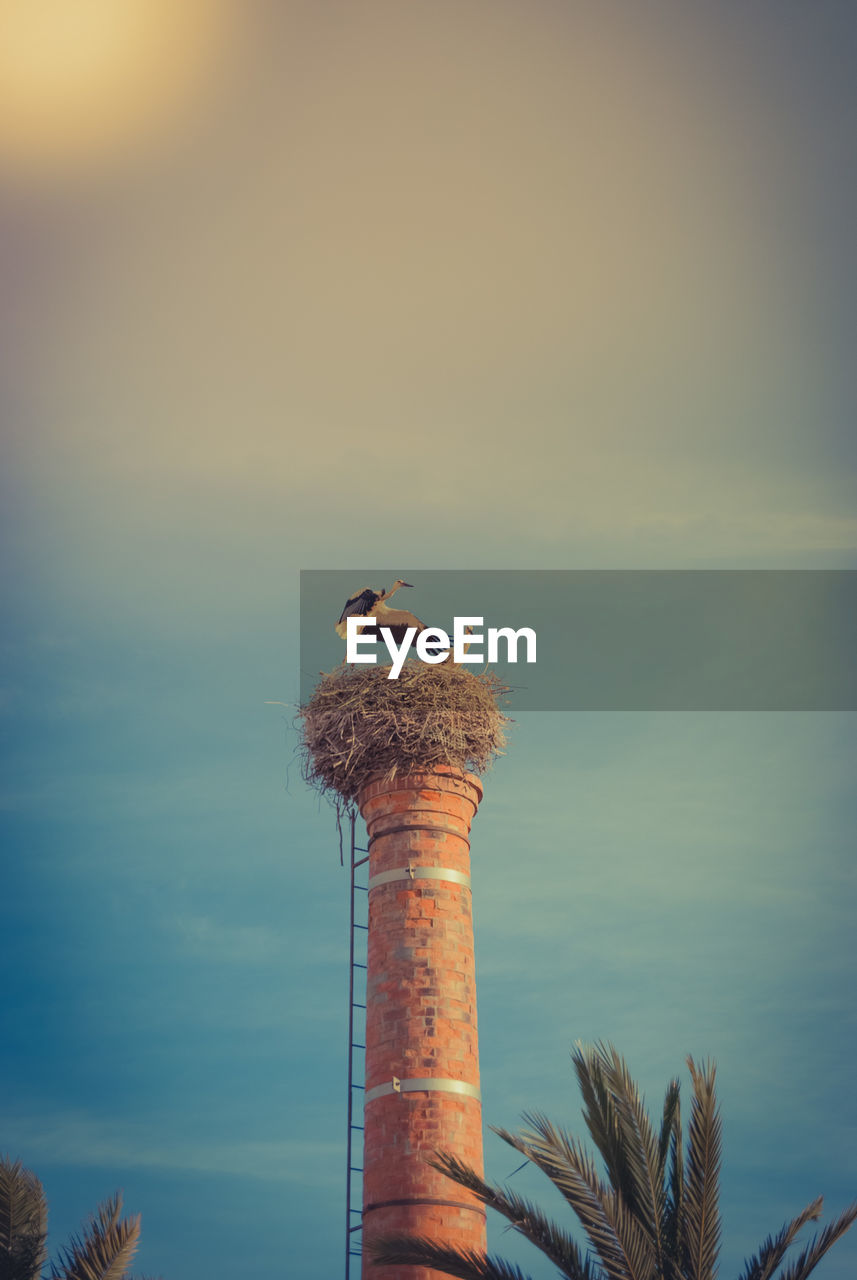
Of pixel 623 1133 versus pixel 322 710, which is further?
pixel 322 710

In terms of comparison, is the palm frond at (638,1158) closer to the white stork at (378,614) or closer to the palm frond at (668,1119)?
the palm frond at (668,1119)

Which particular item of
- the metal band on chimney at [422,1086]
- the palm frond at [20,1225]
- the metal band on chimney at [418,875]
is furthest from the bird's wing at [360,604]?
the palm frond at [20,1225]

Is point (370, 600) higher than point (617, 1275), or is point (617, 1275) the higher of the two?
point (370, 600)

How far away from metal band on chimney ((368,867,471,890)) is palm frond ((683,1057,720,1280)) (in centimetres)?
527

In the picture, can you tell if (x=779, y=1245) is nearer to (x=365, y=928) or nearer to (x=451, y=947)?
(x=451, y=947)

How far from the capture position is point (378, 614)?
20719 millimetres

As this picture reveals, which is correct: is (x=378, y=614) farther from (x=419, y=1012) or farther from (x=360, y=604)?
(x=419, y=1012)

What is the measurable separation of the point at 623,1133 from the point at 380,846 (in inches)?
229

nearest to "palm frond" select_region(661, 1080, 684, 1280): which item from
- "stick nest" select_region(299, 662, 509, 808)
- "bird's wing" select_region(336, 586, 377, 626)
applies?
"stick nest" select_region(299, 662, 509, 808)

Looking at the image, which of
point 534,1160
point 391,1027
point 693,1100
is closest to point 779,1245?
point 693,1100

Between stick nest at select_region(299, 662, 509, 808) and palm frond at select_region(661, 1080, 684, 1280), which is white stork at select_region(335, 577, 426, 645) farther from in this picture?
palm frond at select_region(661, 1080, 684, 1280)

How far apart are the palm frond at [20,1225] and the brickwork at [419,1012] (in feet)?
13.7

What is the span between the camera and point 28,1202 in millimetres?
17422

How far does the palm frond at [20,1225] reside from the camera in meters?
17.0
